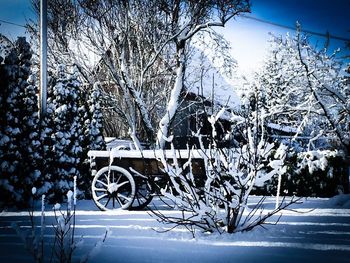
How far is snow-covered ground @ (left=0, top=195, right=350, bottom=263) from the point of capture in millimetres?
3148

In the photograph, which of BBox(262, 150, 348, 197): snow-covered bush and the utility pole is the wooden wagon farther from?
BBox(262, 150, 348, 197): snow-covered bush

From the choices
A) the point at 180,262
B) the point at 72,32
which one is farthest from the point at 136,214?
the point at 72,32

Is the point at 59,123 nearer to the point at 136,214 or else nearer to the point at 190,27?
the point at 136,214

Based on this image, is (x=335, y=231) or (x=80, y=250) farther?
(x=335, y=231)

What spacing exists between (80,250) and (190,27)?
38.9ft

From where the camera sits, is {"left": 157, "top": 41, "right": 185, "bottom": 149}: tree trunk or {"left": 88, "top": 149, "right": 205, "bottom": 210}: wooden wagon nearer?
{"left": 88, "top": 149, "right": 205, "bottom": 210}: wooden wagon

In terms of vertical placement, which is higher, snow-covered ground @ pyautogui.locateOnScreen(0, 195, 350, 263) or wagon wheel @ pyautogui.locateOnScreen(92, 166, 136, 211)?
wagon wheel @ pyautogui.locateOnScreen(92, 166, 136, 211)

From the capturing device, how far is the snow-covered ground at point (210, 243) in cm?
315

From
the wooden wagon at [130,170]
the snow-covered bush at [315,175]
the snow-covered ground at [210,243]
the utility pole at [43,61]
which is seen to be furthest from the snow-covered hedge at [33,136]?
the snow-covered bush at [315,175]

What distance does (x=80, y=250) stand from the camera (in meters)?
3.44

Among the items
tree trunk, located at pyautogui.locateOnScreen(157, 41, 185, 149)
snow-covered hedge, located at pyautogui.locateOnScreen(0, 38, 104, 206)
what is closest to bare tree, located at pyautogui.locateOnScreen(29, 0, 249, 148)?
tree trunk, located at pyautogui.locateOnScreen(157, 41, 185, 149)

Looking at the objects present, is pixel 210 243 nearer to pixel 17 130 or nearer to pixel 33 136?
pixel 33 136

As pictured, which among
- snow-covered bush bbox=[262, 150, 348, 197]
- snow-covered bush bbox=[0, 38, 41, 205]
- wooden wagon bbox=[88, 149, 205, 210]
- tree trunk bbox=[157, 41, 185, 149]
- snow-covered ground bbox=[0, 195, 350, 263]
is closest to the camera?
snow-covered ground bbox=[0, 195, 350, 263]

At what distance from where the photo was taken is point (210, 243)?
356 cm
